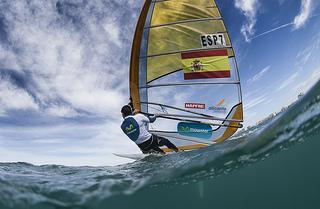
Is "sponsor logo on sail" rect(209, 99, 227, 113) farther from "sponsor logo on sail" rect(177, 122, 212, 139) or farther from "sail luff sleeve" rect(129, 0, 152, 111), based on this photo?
"sail luff sleeve" rect(129, 0, 152, 111)

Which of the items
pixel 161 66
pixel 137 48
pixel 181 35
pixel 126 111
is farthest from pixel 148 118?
pixel 181 35

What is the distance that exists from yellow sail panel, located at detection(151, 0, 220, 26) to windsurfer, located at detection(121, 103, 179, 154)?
2416mm

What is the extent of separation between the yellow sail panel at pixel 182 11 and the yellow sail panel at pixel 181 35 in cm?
17

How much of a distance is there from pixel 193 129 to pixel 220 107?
0.86 m

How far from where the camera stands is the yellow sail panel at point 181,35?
770 centimetres

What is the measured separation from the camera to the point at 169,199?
16.9 metres

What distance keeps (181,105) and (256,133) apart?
95.4 inches

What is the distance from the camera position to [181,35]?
7.75m

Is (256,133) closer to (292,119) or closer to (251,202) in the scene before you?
(292,119)

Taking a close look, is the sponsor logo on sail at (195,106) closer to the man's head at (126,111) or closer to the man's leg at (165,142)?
the man's leg at (165,142)

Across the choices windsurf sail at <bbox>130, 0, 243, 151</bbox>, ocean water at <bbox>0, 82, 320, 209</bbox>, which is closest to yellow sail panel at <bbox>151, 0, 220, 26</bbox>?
windsurf sail at <bbox>130, 0, 243, 151</bbox>

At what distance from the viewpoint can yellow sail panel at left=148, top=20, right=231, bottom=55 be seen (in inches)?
303

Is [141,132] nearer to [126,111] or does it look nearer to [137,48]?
[126,111]

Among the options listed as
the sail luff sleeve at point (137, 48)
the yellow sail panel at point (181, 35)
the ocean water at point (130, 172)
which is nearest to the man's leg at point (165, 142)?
the ocean water at point (130, 172)
